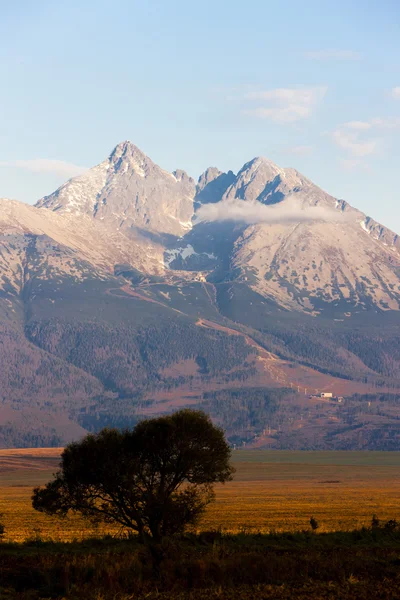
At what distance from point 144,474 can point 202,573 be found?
60.8 feet

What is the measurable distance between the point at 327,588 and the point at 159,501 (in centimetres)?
1984

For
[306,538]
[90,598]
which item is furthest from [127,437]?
[90,598]

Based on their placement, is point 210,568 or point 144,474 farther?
point 144,474

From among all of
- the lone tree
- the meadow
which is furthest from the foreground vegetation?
the lone tree

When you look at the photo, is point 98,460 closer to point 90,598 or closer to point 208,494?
point 208,494

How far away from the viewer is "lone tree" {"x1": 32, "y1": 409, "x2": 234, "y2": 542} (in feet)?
190

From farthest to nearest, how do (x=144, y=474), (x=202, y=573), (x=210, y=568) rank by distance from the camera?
(x=144, y=474)
(x=210, y=568)
(x=202, y=573)

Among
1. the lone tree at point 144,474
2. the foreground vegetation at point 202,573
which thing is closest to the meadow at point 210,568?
the foreground vegetation at point 202,573

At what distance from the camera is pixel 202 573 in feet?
137

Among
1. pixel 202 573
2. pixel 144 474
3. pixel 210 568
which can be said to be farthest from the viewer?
pixel 144 474

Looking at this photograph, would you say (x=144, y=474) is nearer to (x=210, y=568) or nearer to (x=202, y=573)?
(x=210, y=568)

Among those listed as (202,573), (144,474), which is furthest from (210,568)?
(144,474)

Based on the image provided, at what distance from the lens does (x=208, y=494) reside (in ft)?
203

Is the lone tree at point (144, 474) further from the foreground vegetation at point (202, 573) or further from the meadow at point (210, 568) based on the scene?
the foreground vegetation at point (202, 573)
